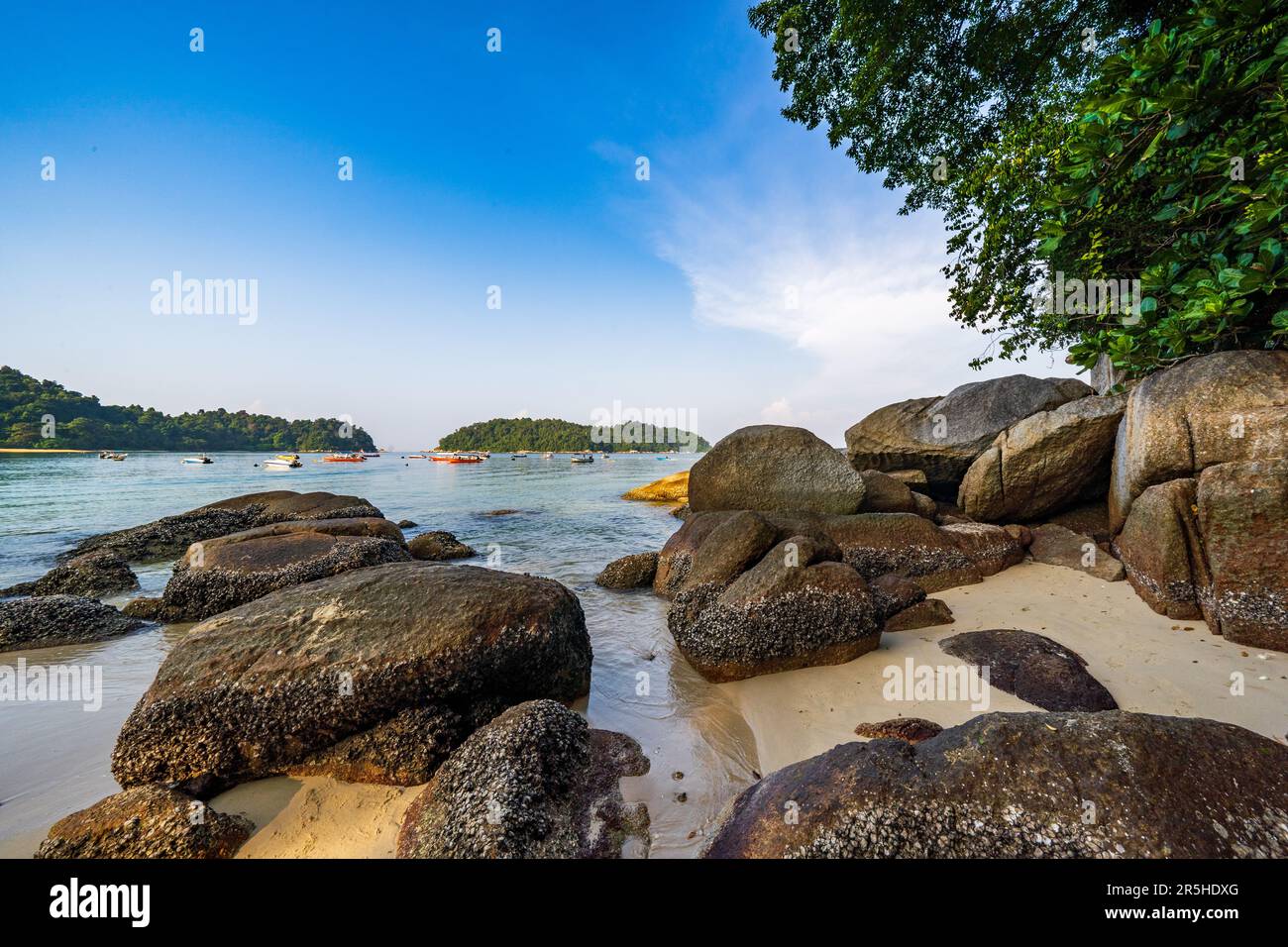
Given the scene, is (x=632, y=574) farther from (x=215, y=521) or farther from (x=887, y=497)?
(x=215, y=521)

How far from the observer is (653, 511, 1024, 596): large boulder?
255 inches

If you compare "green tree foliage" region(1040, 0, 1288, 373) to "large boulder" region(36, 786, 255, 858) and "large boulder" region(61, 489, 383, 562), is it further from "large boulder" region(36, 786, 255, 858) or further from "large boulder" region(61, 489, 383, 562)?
"large boulder" region(61, 489, 383, 562)

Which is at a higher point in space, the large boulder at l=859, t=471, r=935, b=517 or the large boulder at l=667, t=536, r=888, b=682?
the large boulder at l=859, t=471, r=935, b=517

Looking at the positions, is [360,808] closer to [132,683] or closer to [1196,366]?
[132,683]

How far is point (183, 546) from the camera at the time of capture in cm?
1277

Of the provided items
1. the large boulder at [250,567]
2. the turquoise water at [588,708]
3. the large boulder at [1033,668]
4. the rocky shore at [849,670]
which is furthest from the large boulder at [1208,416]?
the large boulder at [250,567]

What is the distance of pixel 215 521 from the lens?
533 inches

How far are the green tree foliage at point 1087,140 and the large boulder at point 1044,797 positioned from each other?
5262mm

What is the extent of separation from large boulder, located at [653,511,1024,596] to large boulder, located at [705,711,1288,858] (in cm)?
399

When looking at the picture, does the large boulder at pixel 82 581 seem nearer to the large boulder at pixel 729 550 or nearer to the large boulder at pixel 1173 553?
the large boulder at pixel 729 550

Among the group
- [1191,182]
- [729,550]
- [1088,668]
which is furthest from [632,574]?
[1191,182]

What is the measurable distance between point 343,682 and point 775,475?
7.35m

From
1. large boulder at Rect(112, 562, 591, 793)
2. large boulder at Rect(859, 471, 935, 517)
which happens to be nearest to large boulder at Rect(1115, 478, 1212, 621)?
large boulder at Rect(859, 471, 935, 517)
